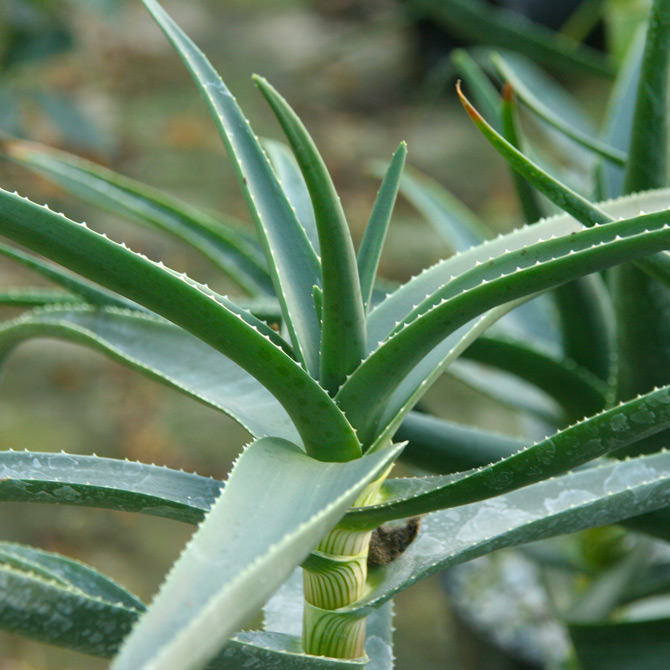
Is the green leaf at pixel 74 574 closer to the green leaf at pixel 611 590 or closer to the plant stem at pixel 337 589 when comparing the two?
the plant stem at pixel 337 589

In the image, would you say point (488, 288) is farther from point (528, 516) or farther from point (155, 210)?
point (155, 210)

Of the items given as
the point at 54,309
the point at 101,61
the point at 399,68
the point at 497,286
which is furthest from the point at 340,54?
the point at 497,286

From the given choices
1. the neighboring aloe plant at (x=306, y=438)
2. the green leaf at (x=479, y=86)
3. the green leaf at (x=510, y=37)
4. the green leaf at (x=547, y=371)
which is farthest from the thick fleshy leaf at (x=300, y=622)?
the green leaf at (x=510, y=37)

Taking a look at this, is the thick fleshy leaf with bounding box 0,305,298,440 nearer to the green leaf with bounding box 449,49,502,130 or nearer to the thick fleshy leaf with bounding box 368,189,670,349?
the thick fleshy leaf with bounding box 368,189,670,349

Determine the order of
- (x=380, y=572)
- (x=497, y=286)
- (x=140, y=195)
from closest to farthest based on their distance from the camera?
(x=497, y=286), (x=380, y=572), (x=140, y=195)

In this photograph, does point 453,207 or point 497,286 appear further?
Answer: point 453,207

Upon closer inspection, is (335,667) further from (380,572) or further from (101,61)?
(101,61)

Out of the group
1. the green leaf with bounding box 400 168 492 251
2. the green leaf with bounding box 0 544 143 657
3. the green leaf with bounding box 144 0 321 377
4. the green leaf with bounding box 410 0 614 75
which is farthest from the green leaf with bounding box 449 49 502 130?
the green leaf with bounding box 0 544 143 657
